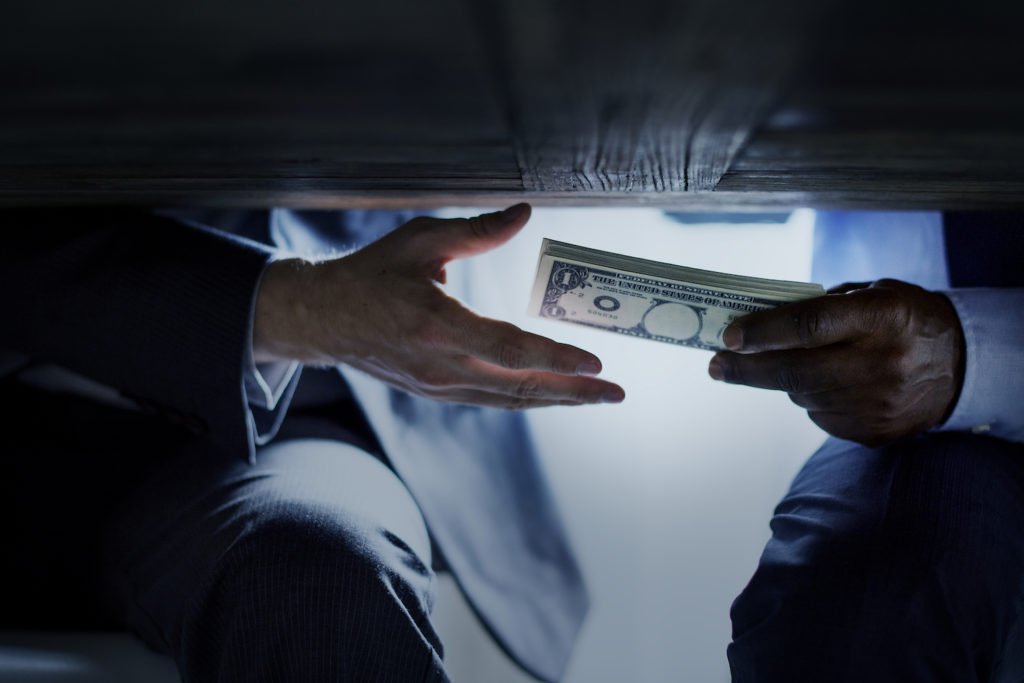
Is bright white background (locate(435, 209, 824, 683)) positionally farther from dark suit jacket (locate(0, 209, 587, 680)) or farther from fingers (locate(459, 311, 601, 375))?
fingers (locate(459, 311, 601, 375))

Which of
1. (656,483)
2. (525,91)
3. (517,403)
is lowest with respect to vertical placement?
(656,483)

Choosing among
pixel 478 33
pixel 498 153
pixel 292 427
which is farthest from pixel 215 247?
pixel 478 33

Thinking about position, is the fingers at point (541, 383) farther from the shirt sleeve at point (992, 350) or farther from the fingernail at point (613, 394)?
the shirt sleeve at point (992, 350)

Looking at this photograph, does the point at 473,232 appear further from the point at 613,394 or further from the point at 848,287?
the point at 848,287

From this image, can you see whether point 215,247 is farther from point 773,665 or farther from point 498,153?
point 773,665

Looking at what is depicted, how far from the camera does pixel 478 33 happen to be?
0.40m

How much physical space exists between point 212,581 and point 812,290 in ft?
2.18

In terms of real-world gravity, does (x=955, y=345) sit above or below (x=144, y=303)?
below

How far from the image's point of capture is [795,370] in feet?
2.61

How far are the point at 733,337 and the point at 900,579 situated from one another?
26 centimetres

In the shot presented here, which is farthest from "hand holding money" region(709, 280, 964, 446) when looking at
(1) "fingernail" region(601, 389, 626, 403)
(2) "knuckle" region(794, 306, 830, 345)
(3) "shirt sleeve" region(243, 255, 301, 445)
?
(3) "shirt sleeve" region(243, 255, 301, 445)

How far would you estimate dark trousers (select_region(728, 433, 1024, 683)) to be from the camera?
0.70 metres

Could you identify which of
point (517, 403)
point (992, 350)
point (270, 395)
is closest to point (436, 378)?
point (517, 403)

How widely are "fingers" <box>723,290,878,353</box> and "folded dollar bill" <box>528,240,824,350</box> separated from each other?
0.09 feet
